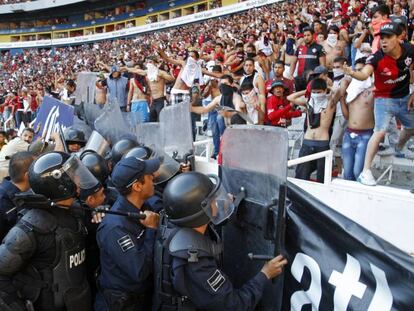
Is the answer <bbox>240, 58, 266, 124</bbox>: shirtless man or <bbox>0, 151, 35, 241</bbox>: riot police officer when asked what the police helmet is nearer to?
<bbox>0, 151, 35, 241</bbox>: riot police officer

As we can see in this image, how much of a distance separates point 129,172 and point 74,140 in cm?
237

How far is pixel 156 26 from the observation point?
33.5 metres

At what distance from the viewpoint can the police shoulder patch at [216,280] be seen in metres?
1.87

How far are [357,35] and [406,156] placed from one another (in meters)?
3.45

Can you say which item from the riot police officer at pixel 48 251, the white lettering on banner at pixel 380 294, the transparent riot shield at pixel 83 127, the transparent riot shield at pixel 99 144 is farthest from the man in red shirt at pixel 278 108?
the white lettering on banner at pixel 380 294

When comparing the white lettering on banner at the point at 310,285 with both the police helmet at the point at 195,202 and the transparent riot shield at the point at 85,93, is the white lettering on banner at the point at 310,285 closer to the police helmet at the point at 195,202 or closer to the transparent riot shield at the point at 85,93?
the police helmet at the point at 195,202

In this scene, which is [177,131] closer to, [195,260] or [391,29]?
[195,260]

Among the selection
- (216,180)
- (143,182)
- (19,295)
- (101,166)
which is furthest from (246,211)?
(101,166)

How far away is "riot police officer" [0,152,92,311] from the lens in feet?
7.11

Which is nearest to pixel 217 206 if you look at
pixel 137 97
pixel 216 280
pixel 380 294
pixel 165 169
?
pixel 216 280

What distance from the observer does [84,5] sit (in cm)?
4631

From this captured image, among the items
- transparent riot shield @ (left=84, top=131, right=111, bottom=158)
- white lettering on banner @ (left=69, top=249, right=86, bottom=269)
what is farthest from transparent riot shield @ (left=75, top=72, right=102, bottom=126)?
white lettering on banner @ (left=69, top=249, right=86, bottom=269)

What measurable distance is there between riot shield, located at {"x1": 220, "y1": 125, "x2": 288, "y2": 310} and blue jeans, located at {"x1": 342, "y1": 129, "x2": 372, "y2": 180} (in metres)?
2.50

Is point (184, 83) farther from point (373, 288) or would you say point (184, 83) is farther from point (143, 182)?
point (373, 288)
